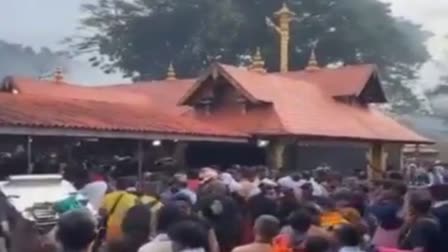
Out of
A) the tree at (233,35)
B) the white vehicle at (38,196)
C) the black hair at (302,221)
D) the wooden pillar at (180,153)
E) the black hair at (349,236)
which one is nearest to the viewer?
the black hair at (349,236)

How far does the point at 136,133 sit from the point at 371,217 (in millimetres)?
9055

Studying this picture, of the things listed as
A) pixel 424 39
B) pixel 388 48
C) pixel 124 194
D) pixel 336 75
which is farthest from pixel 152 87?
pixel 424 39

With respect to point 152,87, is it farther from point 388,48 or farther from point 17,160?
point 388,48

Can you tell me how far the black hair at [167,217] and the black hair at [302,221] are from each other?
1.24 m

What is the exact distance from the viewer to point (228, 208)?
29.9 feet

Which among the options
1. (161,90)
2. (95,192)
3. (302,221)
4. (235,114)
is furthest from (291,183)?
(161,90)

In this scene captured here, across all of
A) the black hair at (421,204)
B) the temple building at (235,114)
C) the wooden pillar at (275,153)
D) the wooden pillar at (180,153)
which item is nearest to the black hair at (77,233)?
the black hair at (421,204)

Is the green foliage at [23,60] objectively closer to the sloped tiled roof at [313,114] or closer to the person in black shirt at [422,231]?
the sloped tiled roof at [313,114]

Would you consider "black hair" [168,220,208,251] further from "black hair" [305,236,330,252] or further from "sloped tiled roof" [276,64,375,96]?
"sloped tiled roof" [276,64,375,96]

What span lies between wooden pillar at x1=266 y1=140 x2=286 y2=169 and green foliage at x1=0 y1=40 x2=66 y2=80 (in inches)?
1484

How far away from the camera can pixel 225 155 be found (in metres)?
25.2

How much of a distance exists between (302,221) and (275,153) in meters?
16.1

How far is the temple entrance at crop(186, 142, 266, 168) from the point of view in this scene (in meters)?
24.9

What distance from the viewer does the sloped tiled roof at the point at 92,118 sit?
16297 millimetres
